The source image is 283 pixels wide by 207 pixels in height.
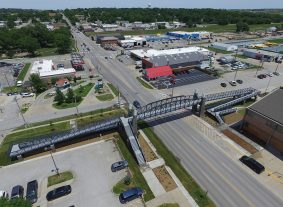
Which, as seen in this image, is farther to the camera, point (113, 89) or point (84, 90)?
point (113, 89)

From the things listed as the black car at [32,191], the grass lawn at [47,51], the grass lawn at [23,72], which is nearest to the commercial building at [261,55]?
the black car at [32,191]

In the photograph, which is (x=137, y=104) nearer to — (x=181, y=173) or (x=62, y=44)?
(x=181, y=173)

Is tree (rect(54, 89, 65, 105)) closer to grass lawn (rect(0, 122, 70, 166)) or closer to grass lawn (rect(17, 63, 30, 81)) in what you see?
grass lawn (rect(0, 122, 70, 166))

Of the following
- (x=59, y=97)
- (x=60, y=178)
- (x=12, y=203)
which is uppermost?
(x=12, y=203)

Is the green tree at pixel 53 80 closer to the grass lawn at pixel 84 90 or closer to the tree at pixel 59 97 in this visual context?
the grass lawn at pixel 84 90

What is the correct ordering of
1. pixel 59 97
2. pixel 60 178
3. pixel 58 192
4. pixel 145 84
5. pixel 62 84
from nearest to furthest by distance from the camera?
pixel 58 192 < pixel 60 178 < pixel 59 97 < pixel 62 84 < pixel 145 84

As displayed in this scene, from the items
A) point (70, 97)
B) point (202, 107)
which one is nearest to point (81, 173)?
point (70, 97)
